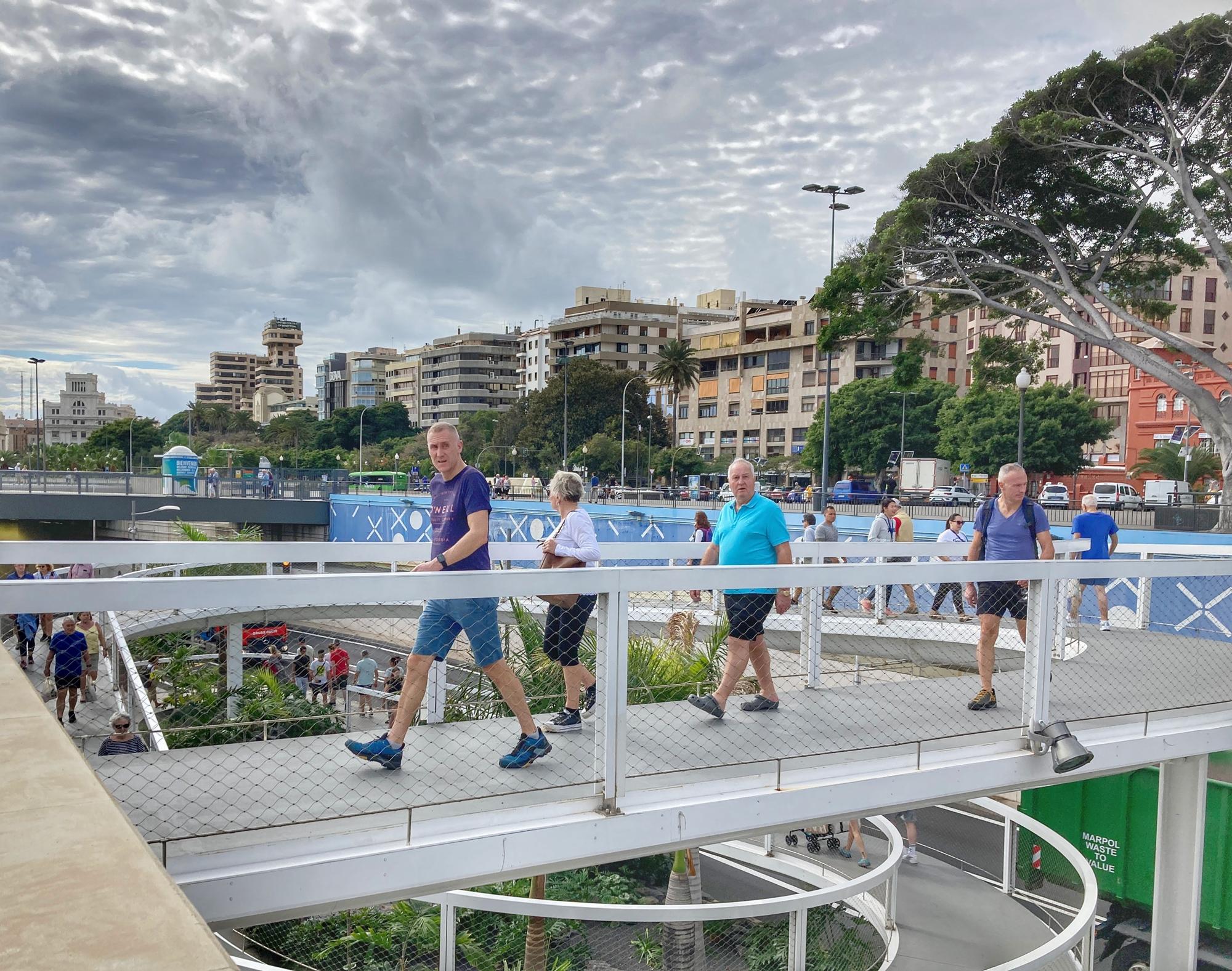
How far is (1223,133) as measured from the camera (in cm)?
2608

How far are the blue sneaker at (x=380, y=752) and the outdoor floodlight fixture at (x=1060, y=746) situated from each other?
3.29m

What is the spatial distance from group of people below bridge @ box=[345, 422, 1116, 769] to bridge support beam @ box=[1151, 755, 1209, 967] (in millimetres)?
1275

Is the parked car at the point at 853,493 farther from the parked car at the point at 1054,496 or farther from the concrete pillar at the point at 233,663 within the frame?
the concrete pillar at the point at 233,663

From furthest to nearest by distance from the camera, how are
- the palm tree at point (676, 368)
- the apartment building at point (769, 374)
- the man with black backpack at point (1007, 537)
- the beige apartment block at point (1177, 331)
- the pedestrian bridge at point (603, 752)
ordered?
the apartment building at point (769, 374) → the palm tree at point (676, 368) → the beige apartment block at point (1177, 331) → the man with black backpack at point (1007, 537) → the pedestrian bridge at point (603, 752)

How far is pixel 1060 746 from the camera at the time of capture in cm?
508

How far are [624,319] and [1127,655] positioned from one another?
4554 inches

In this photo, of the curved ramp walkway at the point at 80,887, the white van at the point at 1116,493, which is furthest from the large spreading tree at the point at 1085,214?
the curved ramp walkway at the point at 80,887

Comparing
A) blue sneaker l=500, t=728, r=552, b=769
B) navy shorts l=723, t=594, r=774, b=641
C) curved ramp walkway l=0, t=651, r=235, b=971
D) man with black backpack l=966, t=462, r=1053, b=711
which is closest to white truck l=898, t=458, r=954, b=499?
man with black backpack l=966, t=462, r=1053, b=711

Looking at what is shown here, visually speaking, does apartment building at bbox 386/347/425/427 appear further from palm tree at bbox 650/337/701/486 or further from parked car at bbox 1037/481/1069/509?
parked car at bbox 1037/481/1069/509

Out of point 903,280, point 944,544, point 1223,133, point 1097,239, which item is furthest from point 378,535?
point 944,544

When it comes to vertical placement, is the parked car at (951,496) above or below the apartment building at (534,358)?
below

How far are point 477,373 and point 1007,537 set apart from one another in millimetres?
141987

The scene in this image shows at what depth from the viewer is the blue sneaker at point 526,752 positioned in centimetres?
451

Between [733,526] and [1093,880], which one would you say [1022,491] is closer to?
[733,526]
